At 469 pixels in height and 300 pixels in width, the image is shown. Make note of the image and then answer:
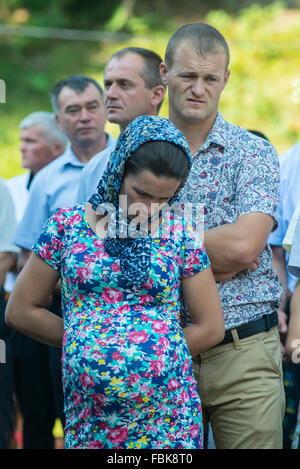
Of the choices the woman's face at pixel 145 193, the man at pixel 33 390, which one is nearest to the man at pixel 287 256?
the woman's face at pixel 145 193

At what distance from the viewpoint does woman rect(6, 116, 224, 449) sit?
2162 mm

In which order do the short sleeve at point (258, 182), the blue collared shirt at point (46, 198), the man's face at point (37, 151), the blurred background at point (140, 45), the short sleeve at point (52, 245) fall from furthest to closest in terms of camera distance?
the blurred background at point (140, 45)
the man's face at point (37, 151)
the blue collared shirt at point (46, 198)
the short sleeve at point (258, 182)
the short sleeve at point (52, 245)

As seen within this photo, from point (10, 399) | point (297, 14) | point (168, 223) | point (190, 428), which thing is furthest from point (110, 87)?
point (297, 14)

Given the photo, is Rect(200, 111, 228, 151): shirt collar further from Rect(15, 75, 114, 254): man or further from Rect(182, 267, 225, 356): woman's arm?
Rect(15, 75, 114, 254): man

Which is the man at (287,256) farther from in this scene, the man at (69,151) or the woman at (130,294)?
the woman at (130,294)

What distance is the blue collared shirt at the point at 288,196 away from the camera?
3607 millimetres

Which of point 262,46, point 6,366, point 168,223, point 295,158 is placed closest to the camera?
point 168,223

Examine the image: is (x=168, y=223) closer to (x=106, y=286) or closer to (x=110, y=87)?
(x=106, y=286)

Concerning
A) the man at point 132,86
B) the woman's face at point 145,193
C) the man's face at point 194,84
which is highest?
the man at point 132,86

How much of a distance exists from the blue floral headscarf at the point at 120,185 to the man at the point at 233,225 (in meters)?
0.41

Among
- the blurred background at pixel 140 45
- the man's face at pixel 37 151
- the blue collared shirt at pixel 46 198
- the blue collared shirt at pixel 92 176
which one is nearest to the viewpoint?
the blue collared shirt at pixel 92 176

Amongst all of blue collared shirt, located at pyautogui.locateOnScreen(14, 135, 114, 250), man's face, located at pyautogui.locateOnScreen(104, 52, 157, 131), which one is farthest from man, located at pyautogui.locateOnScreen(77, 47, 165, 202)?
blue collared shirt, located at pyautogui.locateOnScreen(14, 135, 114, 250)

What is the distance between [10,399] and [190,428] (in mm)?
1598

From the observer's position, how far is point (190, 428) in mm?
2229
